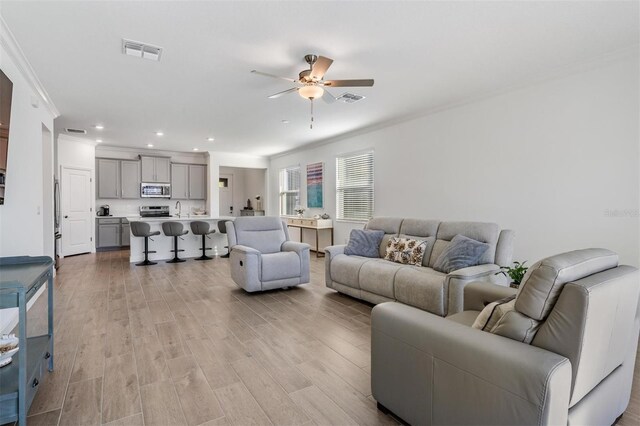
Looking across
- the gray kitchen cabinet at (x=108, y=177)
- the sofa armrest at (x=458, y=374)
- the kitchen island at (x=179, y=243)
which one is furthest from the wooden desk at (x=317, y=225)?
the sofa armrest at (x=458, y=374)

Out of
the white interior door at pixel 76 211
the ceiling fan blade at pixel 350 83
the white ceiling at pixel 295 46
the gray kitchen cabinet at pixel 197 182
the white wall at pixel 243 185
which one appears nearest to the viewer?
the white ceiling at pixel 295 46

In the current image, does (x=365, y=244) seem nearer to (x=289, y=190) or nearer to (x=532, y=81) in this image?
(x=532, y=81)

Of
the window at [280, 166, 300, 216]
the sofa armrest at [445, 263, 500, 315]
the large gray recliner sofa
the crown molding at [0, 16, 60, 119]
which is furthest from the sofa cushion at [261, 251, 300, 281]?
the window at [280, 166, 300, 216]

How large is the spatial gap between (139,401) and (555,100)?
4658 millimetres

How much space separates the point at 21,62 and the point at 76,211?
491cm

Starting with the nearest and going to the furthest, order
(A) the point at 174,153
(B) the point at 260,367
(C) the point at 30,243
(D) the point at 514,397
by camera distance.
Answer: (D) the point at 514,397, (B) the point at 260,367, (C) the point at 30,243, (A) the point at 174,153

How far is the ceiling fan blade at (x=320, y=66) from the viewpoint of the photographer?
2.81 metres

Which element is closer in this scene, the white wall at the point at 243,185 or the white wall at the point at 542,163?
the white wall at the point at 542,163

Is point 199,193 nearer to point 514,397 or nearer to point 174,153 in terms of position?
point 174,153

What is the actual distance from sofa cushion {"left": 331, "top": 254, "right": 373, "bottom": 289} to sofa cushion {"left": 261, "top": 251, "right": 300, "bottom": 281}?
1.74ft

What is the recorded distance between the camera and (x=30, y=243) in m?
3.57

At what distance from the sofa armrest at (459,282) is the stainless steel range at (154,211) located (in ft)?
25.7

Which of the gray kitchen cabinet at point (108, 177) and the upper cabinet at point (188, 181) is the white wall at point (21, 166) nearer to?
the gray kitchen cabinet at point (108, 177)

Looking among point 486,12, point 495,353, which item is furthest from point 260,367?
point 486,12
